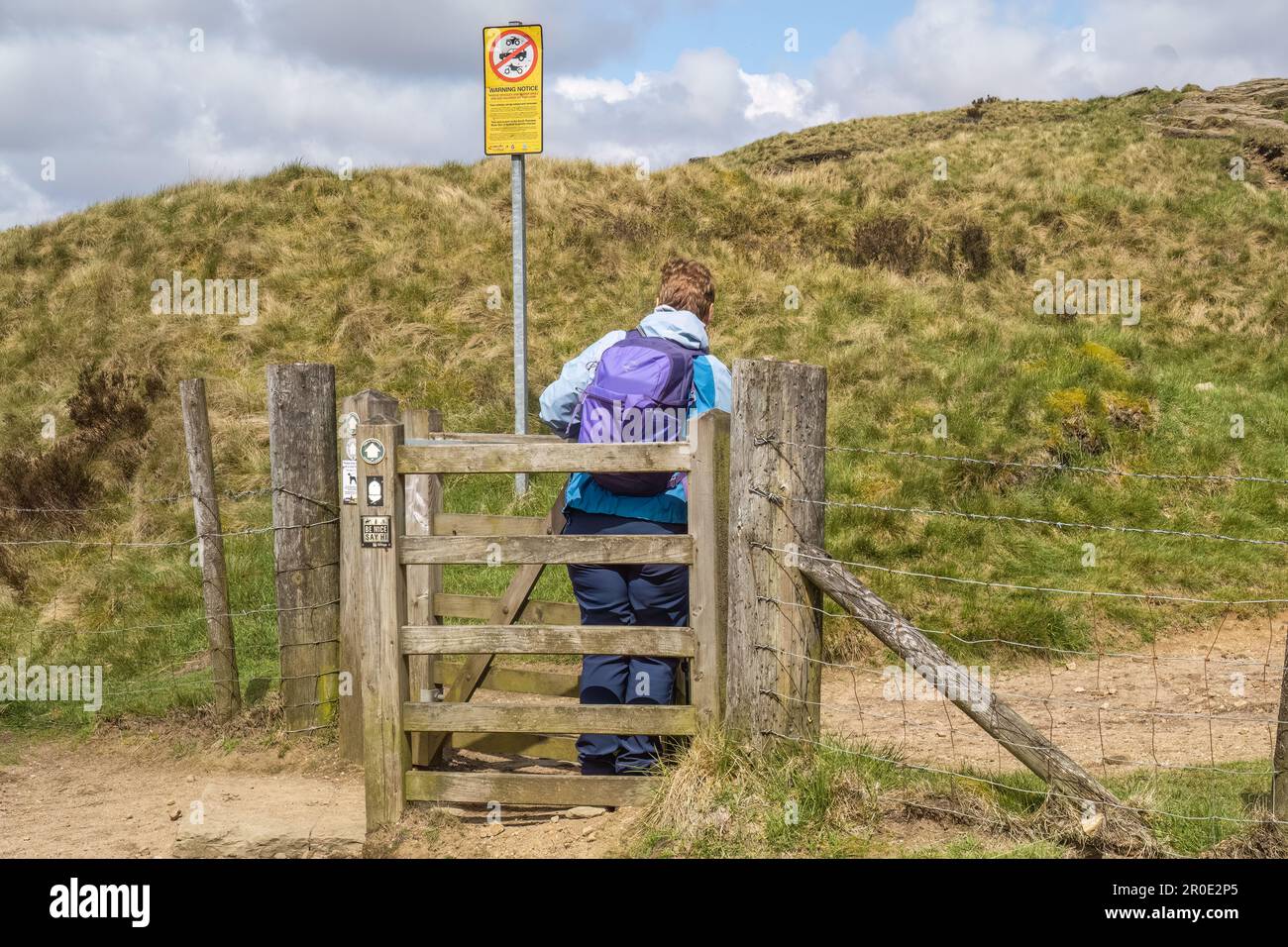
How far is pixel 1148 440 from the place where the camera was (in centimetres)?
1153

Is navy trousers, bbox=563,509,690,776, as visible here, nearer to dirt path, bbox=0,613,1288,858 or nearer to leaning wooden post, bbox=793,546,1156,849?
dirt path, bbox=0,613,1288,858

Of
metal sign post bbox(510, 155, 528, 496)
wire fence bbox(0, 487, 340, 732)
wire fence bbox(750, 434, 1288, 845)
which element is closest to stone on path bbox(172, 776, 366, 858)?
wire fence bbox(0, 487, 340, 732)

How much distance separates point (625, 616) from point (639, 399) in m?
1.00

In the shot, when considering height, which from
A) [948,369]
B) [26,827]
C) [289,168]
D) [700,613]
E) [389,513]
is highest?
[289,168]

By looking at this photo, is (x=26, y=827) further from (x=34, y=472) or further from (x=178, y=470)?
(x=34, y=472)

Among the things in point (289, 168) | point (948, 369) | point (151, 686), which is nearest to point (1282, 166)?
point (948, 369)

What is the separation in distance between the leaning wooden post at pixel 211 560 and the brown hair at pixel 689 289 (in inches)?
139

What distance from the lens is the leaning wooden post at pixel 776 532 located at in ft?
15.1

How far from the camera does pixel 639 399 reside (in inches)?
191

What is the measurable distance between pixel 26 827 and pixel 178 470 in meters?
7.08

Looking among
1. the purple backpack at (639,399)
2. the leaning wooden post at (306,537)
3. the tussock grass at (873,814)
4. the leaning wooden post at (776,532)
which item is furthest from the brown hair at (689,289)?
the leaning wooden post at (306,537)

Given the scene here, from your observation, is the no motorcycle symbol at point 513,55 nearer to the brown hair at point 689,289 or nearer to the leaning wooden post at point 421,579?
the leaning wooden post at point 421,579

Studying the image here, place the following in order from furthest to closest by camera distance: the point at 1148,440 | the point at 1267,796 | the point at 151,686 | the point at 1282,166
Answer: the point at 1282,166 < the point at 1148,440 < the point at 151,686 < the point at 1267,796

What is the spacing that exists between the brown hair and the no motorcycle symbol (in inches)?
241
